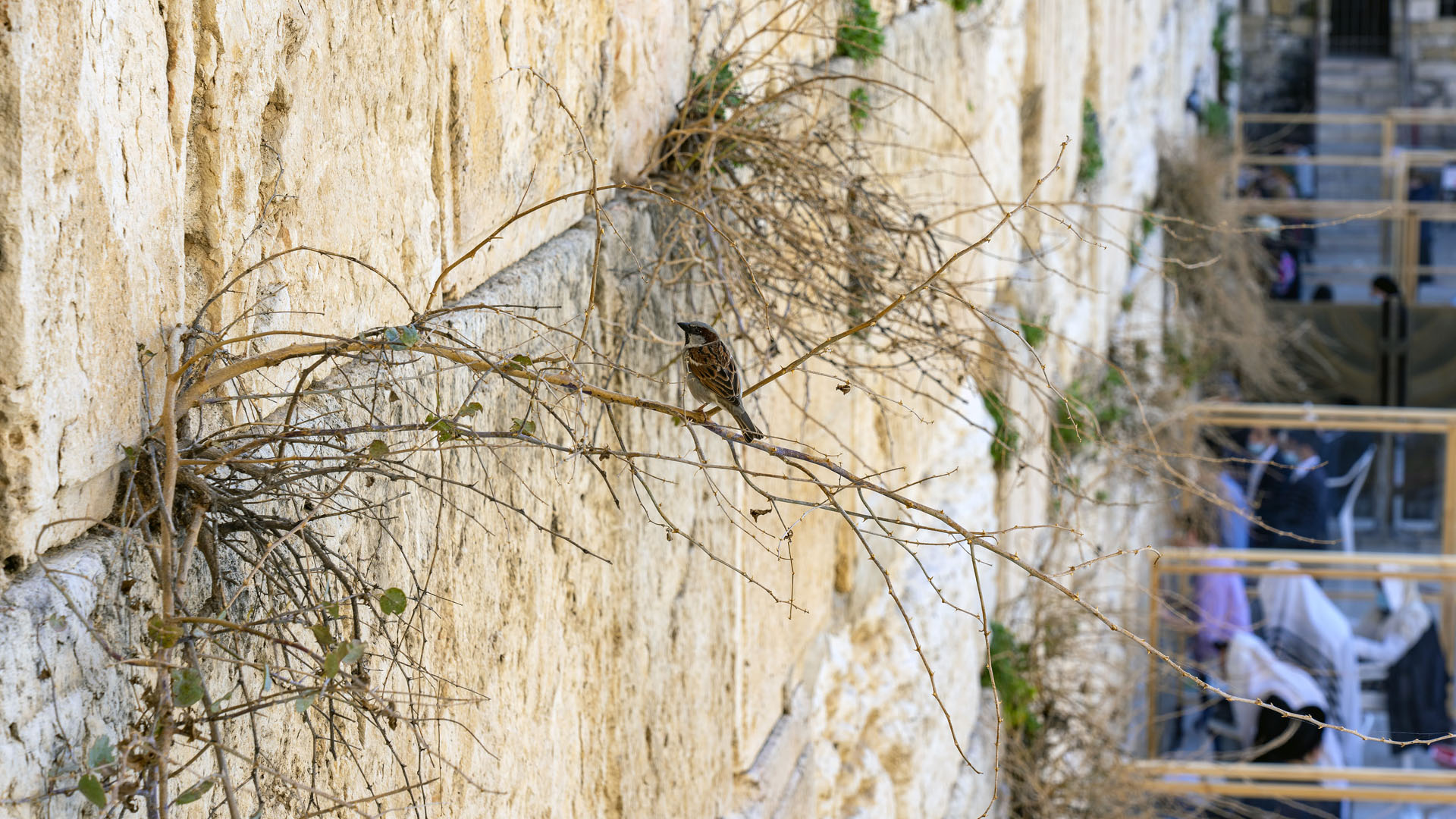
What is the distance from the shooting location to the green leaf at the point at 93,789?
0.70m

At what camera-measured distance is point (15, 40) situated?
0.78m

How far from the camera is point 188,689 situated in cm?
76

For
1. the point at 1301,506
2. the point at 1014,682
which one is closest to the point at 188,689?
the point at 1014,682

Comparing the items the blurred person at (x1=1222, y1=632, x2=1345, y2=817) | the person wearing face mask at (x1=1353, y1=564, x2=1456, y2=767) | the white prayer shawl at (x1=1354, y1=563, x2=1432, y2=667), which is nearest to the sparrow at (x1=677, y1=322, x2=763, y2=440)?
the blurred person at (x1=1222, y1=632, x2=1345, y2=817)

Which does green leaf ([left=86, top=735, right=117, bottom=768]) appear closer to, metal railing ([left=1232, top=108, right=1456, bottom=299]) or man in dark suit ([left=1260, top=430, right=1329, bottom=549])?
man in dark suit ([left=1260, top=430, right=1329, bottom=549])

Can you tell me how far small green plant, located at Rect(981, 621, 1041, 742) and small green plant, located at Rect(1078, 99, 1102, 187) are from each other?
2406 mm

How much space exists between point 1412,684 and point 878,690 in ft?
14.4

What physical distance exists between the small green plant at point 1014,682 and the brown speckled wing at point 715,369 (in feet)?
8.86

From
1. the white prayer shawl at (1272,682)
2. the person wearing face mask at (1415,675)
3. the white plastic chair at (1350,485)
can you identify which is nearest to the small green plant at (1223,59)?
the white plastic chair at (1350,485)

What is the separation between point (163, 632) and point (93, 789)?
10 centimetres

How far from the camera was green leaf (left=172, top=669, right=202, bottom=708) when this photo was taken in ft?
2.50

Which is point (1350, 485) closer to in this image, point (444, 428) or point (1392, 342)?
point (1392, 342)

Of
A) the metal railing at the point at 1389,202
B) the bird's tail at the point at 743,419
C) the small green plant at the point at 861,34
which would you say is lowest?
the bird's tail at the point at 743,419

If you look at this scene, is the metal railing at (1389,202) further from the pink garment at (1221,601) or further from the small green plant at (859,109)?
the small green plant at (859,109)
